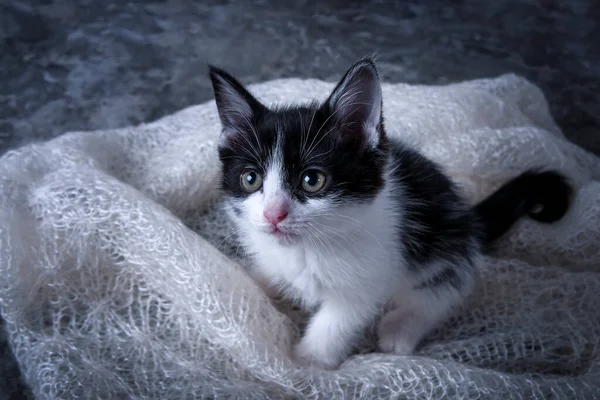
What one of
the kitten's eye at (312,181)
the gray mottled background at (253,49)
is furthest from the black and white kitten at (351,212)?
the gray mottled background at (253,49)

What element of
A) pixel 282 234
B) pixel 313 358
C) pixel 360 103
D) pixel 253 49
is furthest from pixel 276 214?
pixel 253 49

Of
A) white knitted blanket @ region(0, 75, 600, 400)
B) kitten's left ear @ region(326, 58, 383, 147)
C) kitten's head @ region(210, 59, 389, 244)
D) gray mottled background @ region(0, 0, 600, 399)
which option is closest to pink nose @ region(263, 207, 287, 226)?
kitten's head @ region(210, 59, 389, 244)

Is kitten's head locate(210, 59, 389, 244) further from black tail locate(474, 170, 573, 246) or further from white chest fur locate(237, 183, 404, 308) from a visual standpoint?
black tail locate(474, 170, 573, 246)

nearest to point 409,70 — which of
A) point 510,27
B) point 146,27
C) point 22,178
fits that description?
point 510,27

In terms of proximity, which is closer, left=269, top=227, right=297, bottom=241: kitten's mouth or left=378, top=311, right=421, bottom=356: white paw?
left=269, top=227, right=297, bottom=241: kitten's mouth

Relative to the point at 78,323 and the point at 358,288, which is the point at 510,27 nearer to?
the point at 358,288

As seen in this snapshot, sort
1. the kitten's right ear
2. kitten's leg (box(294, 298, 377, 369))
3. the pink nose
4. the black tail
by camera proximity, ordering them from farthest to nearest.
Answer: the black tail, kitten's leg (box(294, 298, 377, 369)), the kitten's right ear, the pink nose
